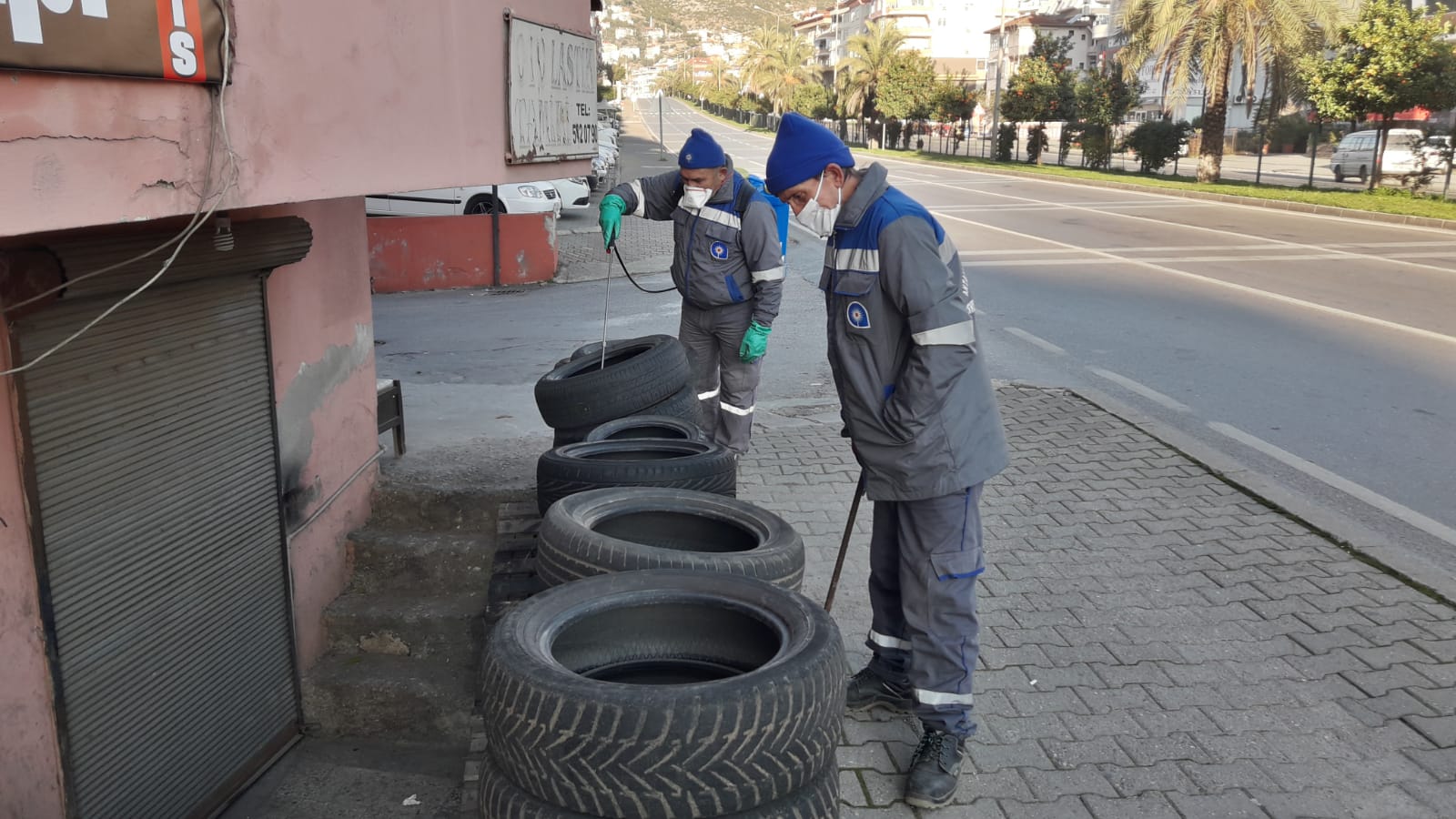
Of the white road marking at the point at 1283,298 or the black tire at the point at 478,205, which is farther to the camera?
the black tire at the point at 478,205

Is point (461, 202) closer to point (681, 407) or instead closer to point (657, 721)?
point (681, 407)

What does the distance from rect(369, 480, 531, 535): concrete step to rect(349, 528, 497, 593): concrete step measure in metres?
0.17

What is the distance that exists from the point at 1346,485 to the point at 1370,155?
30569 mm

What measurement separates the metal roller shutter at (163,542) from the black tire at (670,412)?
1521 millimetres

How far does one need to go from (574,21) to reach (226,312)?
8.85 ft

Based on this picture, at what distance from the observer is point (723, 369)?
6.67 metres

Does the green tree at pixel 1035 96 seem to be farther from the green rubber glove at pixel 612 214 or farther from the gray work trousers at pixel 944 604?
the gray work trousers at pixel 944 604

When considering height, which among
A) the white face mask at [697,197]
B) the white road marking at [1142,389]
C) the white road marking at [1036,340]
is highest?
the white face mask at [697,197]

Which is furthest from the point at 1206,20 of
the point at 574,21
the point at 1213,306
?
the point at 574,21

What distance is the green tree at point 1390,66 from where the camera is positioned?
24797 millimetres

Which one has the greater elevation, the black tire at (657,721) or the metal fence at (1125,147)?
the metal fence at (1125,147)

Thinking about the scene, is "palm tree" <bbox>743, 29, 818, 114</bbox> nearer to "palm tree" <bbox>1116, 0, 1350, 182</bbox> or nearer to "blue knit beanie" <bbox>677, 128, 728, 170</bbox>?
"palm tree" <bbox>1116, 0, 1350, 182</bbox>

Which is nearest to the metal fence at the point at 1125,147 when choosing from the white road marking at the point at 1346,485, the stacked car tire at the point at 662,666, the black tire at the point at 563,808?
the white road marking at the point at 1346,485

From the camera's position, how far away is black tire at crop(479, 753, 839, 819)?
2.66m
